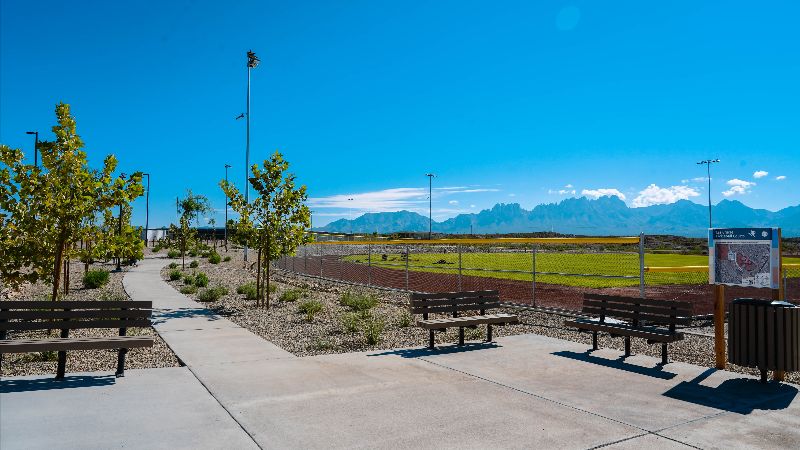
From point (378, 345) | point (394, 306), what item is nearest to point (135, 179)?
point (378, 345)

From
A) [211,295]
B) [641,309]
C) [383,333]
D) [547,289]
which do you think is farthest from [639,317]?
[211,295]

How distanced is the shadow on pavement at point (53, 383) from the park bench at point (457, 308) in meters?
4.50

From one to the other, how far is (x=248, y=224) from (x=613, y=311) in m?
10.0

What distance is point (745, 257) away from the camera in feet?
26.2

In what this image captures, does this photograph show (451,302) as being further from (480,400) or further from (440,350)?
(480,400)

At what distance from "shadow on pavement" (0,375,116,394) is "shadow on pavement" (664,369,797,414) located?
6.62 m

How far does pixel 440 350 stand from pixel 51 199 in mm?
6867

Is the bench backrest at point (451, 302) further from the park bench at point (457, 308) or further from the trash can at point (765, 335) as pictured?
the trash can at point (765, 335)

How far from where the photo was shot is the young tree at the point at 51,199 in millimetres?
9656

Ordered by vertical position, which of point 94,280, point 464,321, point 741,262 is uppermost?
point 741,262

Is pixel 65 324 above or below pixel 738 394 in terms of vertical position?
above

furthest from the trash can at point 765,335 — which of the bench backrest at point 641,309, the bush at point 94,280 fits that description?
the bush at point 94,280

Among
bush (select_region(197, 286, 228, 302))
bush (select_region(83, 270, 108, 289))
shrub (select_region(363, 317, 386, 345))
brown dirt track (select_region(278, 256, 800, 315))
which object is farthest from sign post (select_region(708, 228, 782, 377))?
bush (select_region(83, 270, 108, 289))

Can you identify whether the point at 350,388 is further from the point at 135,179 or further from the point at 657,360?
the point at 135,179
